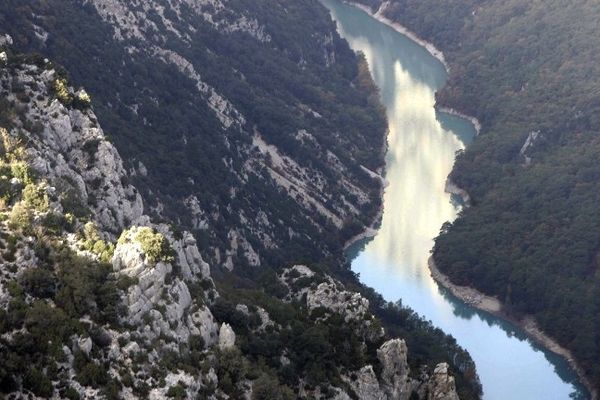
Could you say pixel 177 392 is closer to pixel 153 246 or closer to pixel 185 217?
pixel 153 246

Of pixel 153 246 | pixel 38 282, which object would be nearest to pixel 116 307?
pixel 38 282

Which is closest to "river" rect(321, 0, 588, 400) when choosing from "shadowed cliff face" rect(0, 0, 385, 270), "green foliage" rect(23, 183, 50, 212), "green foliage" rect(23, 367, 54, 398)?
"shadowed cliff face" rect(0, 0, 385, 270)

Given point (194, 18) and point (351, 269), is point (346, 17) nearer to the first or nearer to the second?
point (194, 18)

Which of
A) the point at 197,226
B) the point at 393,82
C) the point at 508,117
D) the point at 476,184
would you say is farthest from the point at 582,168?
the point at 197,226

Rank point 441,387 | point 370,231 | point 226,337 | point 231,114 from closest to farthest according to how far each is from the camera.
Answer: point 226,337, point 441,387, point 231,114, point 370,231

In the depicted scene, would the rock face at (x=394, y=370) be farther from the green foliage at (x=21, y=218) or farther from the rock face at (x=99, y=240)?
the green foliage at (x=21, y=218)

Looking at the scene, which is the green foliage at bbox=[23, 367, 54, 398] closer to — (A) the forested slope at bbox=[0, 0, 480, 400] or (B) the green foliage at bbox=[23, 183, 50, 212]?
(A) the forested slope at bbox=[0, 0, 480, 400]
